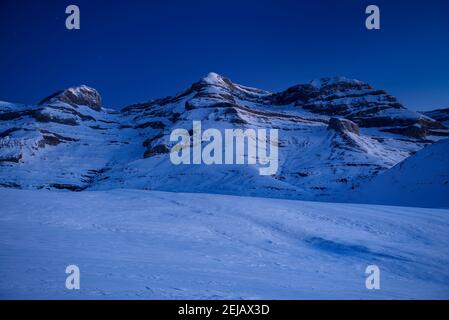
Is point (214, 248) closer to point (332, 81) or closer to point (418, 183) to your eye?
point (418, 183)

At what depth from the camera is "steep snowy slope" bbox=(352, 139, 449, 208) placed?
36.4 metres

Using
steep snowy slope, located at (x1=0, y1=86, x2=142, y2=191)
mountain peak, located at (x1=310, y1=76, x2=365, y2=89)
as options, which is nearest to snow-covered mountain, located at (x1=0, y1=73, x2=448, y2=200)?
steep snowy slope, located at (x1=0, y1=86, x2=142, y2=191)

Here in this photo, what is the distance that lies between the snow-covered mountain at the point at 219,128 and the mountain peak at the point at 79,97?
2.16ft

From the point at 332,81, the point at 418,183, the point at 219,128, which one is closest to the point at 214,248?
the point at 418,183

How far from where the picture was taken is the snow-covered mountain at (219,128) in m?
75.1

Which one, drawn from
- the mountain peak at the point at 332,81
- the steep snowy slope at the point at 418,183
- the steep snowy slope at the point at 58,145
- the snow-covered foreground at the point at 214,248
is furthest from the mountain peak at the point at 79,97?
the snow-covered foreground at the point at 214,248

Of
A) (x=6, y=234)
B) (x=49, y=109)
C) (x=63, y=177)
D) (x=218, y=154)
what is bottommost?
(x=6, y=234)

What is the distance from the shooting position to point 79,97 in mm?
171125

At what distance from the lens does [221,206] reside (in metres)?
20.8

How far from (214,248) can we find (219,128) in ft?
296
